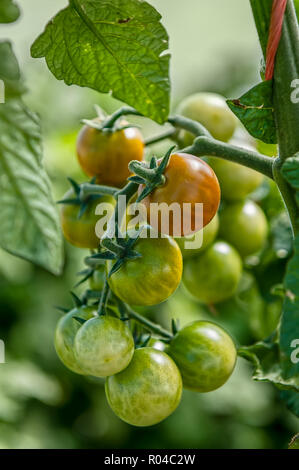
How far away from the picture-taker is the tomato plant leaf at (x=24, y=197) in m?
0.56

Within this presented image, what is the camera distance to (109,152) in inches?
34.4

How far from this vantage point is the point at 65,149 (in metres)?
1.83

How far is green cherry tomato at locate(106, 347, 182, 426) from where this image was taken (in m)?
0.74

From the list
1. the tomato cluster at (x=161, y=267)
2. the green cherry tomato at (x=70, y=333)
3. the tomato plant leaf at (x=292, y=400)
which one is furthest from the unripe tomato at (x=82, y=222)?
the tomato plant leaf at (x=292, y=400)

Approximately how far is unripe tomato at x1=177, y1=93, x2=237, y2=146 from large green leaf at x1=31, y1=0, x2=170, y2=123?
0.22 meters

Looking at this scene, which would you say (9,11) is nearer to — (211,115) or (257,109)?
(257,109)

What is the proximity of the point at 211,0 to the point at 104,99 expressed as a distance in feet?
11.3

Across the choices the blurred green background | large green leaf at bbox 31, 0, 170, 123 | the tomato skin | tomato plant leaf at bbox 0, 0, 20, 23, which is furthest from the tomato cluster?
the blurred green background

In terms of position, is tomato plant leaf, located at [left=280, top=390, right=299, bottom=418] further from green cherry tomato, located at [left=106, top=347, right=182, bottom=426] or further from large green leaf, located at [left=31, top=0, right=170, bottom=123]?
large green leaf, located at [left=31, top=0, right=170, bottom=123]

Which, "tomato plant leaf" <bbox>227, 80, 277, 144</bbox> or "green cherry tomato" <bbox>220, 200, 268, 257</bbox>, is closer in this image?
"tomato plant leaf" <bbox>227, 80, 277, 144</bbox>

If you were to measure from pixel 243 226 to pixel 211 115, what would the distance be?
0.64 feet

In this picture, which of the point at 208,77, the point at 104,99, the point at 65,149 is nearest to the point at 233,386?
the point at 65,149

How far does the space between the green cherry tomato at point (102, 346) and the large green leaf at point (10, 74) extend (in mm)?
289

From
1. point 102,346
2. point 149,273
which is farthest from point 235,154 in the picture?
point 102,346
